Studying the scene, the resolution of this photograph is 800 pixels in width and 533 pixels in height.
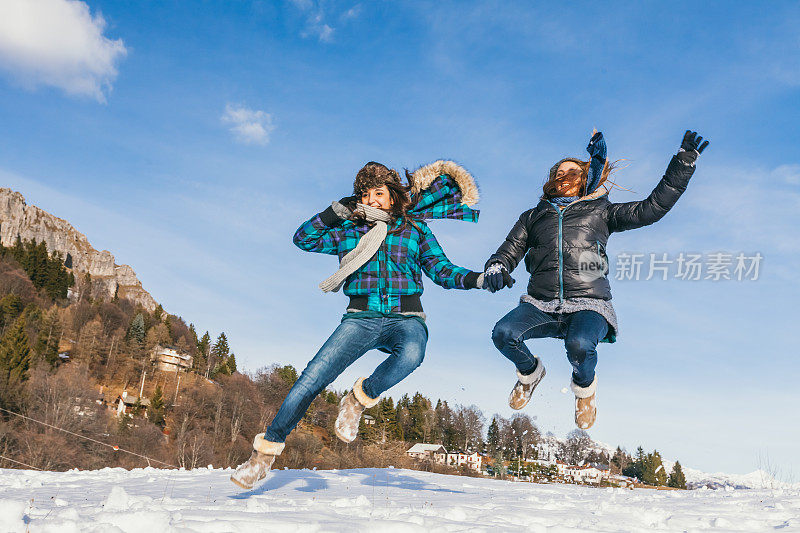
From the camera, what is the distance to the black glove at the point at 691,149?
197 inches

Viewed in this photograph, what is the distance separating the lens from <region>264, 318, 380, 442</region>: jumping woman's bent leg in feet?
15.4

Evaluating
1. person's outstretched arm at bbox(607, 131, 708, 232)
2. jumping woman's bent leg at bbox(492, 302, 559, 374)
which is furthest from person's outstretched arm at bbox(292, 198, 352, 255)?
person's outstretched arm at bbox(607, 131, 708, 232)

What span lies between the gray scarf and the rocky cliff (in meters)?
150

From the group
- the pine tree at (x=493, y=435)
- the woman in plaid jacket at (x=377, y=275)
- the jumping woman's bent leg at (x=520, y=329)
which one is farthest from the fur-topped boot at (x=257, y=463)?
the pine tree at (x=493, y=435)

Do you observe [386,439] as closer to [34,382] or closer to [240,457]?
[240,457]

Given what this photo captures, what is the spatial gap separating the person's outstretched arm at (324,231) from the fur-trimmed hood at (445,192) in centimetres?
71

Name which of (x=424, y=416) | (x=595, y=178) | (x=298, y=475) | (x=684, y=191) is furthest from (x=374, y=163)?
(x=424, y=416)

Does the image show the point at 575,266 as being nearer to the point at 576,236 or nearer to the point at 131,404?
the point at 576,236

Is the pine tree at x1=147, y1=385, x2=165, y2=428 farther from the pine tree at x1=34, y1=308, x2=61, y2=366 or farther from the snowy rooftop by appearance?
the snowy rooftop

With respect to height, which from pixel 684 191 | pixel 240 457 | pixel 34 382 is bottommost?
pixel 240 457

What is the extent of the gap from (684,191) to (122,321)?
10374cm

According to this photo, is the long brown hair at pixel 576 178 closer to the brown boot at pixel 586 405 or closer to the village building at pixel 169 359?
the brown boot at pixel 586 405

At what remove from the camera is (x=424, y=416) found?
77.5 meters

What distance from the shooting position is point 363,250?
5.01 m
